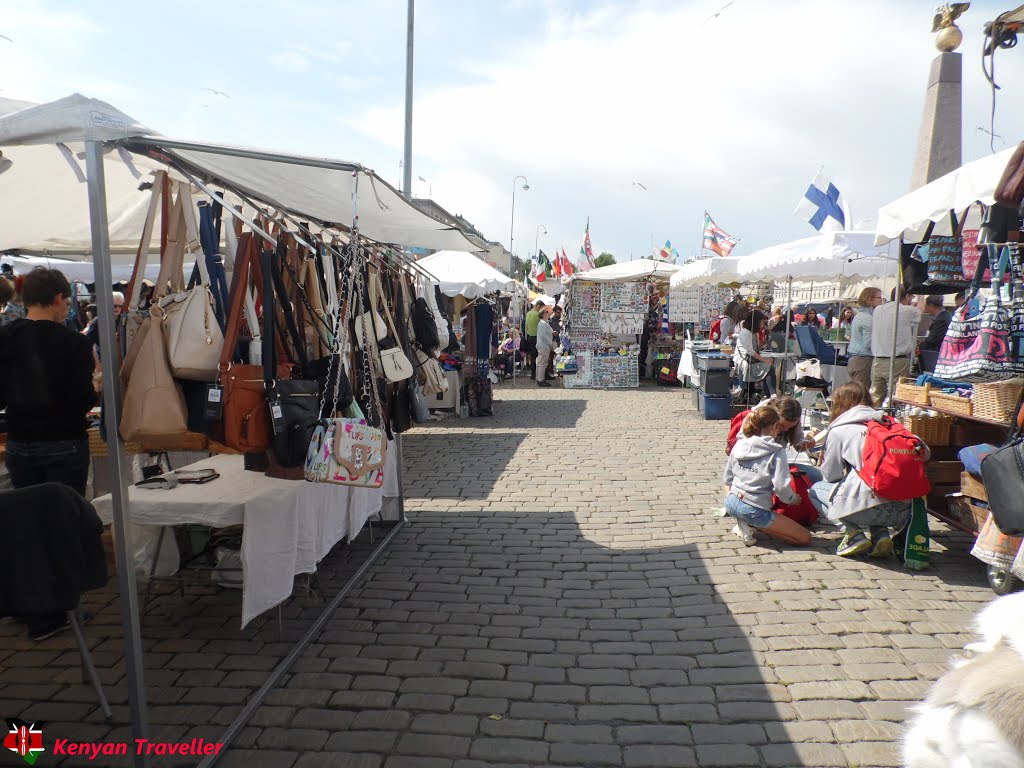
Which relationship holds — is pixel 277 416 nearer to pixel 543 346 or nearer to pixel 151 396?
pixel 151 396

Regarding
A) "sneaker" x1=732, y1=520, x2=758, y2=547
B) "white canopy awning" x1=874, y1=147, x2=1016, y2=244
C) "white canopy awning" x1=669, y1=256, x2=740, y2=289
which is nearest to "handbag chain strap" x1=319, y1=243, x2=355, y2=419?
"sneaker" x1=732, y1=520, x2=758, y2=547

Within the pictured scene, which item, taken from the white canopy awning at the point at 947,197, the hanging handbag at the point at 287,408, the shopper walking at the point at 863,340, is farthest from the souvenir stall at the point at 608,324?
the hanging handbag at the point at 287,408

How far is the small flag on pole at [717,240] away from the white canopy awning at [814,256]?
1062 cm

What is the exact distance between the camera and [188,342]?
9.61 ft

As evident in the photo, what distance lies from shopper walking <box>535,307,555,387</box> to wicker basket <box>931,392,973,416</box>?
11057 mm

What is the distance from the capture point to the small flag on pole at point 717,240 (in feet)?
72.3

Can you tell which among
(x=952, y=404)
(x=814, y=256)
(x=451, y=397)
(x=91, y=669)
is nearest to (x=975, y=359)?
(x=952, y=404)

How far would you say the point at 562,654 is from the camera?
3.71 meters

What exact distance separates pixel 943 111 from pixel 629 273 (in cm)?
688

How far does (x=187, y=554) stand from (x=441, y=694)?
214 centimetres

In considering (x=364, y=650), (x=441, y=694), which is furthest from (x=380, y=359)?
(x=441, y=694)

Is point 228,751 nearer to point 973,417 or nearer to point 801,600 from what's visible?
point 801,600

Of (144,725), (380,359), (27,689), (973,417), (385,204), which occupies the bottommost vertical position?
(27,689)

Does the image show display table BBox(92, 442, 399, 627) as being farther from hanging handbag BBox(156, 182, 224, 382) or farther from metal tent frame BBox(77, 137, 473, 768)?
hanging handbag BBox(156, 182, 224, 382)
